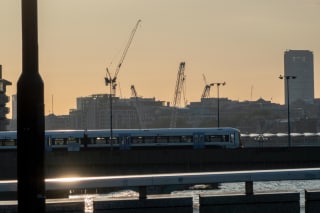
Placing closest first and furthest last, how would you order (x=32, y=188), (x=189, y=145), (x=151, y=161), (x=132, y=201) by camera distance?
(x=32, y=188) < (x=132, y=201) < (x=151, y=161) < (x=189, y=145)

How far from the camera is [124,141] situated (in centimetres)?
8106

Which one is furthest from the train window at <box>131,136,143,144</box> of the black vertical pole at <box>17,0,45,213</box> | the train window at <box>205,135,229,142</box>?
the black vertical pole at <box>17,0,45,213</box>

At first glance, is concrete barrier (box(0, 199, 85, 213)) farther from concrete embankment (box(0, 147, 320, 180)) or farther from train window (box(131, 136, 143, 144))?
train window (box(131, 136, 143, 144))

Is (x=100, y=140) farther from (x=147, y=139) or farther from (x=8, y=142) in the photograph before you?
(x=8, y=142)

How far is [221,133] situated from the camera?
81.4m

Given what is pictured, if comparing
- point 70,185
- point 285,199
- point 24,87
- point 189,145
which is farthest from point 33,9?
point 189,145

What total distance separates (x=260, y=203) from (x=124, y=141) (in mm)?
68093

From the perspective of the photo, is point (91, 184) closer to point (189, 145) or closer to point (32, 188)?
point (32, 188)

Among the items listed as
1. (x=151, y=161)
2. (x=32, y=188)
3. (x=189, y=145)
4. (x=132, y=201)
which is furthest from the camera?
(x=189, y=145)

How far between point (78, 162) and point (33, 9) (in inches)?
2406

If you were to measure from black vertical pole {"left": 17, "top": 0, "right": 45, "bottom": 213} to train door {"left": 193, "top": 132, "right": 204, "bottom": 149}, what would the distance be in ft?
231

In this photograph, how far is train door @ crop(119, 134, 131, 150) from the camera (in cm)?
8075

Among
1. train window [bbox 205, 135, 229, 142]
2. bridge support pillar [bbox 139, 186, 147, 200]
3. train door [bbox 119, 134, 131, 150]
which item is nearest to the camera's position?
bridge support pillar [bbox 139, 186, 147, 200]

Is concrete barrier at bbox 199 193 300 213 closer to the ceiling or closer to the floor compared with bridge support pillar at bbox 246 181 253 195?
closer to the floor
